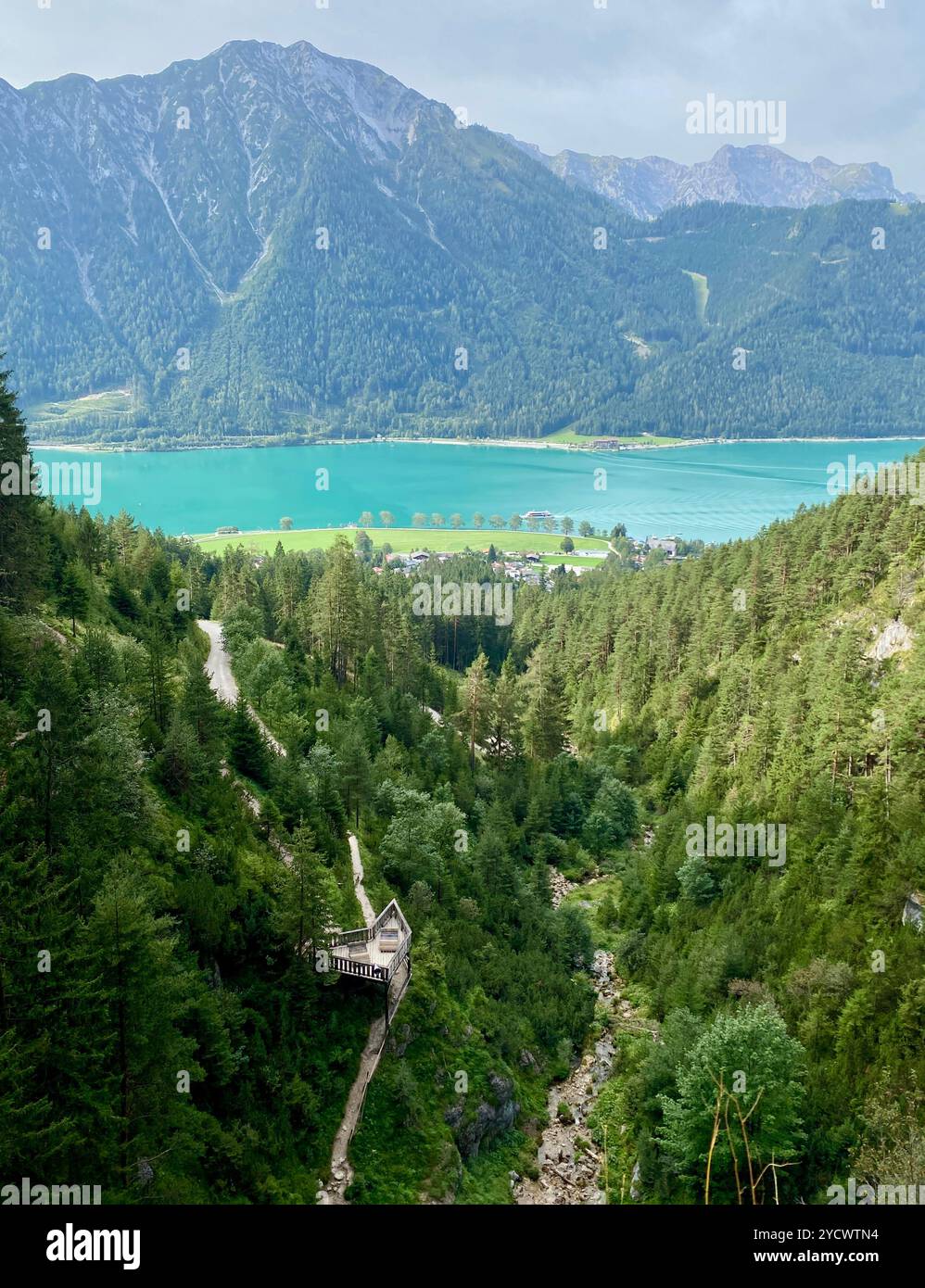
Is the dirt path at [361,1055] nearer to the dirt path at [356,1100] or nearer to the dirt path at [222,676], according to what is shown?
the dirt path at [356,1100]

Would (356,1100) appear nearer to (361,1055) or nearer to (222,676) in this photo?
(361,1055)

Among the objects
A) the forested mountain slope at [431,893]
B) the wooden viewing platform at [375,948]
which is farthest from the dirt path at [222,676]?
the wooden viewing platform at [375,948]

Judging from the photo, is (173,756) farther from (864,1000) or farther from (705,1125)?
(864,1000)

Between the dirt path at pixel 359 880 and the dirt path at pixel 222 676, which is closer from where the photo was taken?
the dirt path at pixel 359 880

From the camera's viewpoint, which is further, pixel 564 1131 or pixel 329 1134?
pixel 564 1131

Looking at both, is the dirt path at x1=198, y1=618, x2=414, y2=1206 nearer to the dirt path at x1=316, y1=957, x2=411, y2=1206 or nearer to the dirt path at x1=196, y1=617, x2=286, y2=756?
the dirt path at x1=316, y1=957, x2=411, y2=1206

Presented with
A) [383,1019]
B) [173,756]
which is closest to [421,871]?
[383,1019]

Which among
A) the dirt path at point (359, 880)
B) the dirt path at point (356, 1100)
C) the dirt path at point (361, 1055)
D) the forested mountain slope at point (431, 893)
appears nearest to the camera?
the forested mountain slope at point (431, 893)
